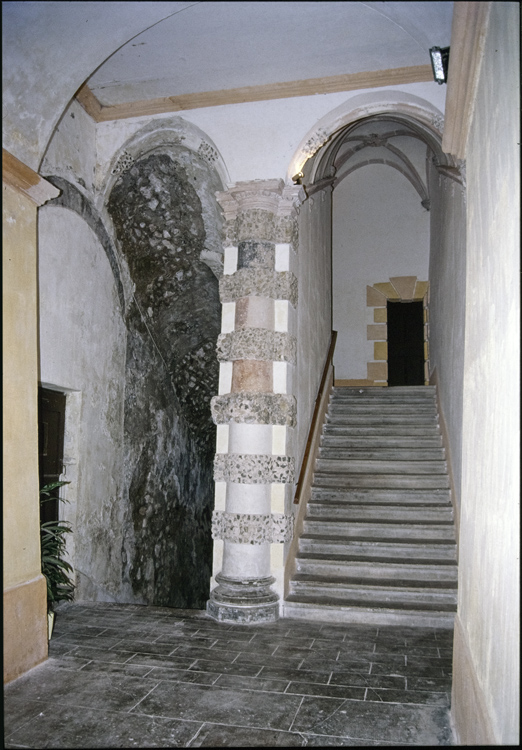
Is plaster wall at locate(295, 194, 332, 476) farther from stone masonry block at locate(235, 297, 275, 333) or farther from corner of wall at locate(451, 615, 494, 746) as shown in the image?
corner of wall at locate(451, 615, 494, 746)

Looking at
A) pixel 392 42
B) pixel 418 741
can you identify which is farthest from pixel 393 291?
pixel 418 741

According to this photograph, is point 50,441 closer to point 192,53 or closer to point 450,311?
point 192,53

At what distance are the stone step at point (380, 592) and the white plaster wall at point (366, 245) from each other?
6.34 m

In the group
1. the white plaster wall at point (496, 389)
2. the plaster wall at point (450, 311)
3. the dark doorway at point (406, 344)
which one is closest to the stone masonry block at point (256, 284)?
the plaster wall at point (450, 311)

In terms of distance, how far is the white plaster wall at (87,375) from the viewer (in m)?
5.63

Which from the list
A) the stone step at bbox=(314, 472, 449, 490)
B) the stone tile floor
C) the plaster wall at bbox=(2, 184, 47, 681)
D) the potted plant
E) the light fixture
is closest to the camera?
the stone tile floor

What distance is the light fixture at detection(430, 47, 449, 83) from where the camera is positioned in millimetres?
3379

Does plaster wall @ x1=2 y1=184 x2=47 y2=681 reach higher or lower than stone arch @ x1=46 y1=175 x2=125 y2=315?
lower

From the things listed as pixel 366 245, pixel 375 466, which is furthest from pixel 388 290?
pixel 375 466

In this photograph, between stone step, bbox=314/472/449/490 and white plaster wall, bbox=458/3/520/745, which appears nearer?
white plaster wall, bbox=458/3/520/745

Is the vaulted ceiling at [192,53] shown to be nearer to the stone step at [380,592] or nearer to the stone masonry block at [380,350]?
the stone step at [380,592]

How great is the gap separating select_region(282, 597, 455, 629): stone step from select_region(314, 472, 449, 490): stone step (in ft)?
5.94

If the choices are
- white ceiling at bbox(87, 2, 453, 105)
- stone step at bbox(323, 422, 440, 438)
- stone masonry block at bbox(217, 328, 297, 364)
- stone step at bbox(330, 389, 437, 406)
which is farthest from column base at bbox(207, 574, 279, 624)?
white ceiling at bbox(87, 2, 453, 105)

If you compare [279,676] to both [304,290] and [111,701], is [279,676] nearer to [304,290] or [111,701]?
[111,701]
